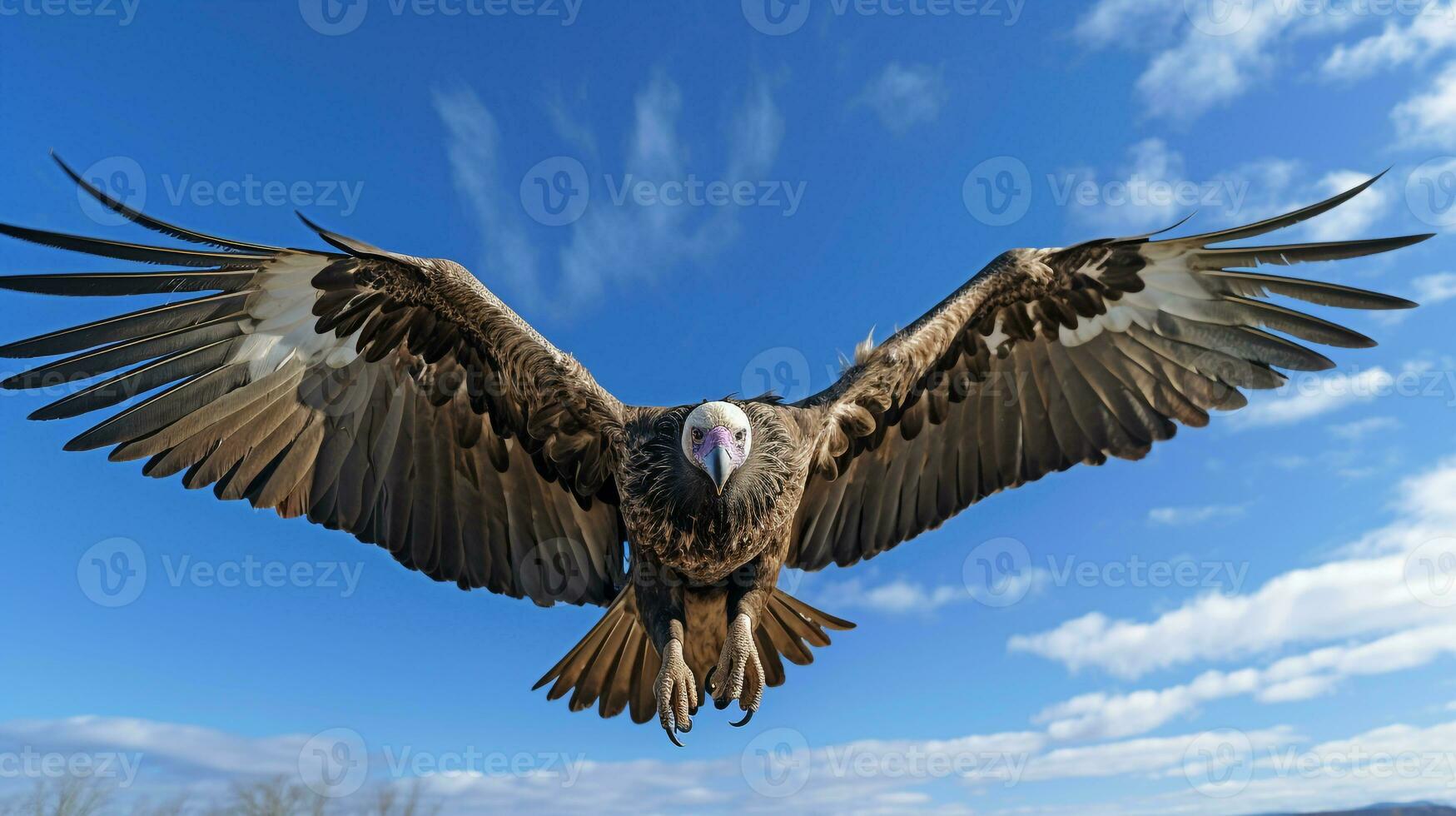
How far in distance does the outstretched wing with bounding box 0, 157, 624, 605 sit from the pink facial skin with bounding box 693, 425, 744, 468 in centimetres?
73

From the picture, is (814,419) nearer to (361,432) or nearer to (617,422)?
(617,422)

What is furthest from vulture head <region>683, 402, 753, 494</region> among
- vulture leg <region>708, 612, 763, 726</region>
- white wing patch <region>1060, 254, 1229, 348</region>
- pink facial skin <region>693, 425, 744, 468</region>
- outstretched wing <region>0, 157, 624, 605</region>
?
white wing patch <region>1060, 254, 1229, 348</region>

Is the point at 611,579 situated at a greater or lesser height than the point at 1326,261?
lesser

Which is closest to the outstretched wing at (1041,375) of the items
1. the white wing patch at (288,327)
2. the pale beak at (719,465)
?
the pale beak at (719,465)

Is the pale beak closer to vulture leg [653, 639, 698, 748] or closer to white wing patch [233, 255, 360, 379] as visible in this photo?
vulture leg [653, 639, 698, 748]

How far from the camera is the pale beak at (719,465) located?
14.5 ft

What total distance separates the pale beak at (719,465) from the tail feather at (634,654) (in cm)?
147

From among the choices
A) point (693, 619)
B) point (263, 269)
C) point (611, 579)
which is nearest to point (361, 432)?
point (263, 269)

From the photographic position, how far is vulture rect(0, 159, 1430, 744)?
15.7ft

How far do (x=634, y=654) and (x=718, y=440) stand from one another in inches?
77.5

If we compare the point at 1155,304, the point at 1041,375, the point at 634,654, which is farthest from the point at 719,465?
the point at 1155,304

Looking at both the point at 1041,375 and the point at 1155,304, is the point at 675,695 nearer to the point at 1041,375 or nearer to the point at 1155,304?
the point at 1041,375

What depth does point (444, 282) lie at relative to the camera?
5098 mm

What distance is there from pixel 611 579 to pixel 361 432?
1921mm
